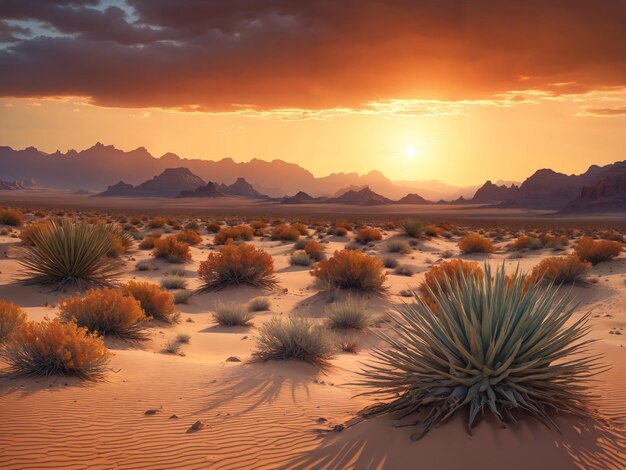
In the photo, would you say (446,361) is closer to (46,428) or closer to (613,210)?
(46,428)

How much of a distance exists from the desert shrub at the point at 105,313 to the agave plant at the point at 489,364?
5626 mm

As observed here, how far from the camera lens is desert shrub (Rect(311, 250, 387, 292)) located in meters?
16.2

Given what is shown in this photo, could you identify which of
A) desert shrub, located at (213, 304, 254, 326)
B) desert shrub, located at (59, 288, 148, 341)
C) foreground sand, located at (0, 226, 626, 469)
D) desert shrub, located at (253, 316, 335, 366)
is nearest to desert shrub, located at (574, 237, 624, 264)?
foreground sand, located at (0, 226, 626, 469)

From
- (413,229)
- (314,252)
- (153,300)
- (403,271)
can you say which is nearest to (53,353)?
(153,300)

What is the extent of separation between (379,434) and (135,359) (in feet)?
15.2

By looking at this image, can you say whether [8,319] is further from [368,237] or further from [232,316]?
[368,237]

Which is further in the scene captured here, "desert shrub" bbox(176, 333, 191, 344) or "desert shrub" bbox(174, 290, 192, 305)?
"desert shrub" bbox(174, 290, 192, 305)

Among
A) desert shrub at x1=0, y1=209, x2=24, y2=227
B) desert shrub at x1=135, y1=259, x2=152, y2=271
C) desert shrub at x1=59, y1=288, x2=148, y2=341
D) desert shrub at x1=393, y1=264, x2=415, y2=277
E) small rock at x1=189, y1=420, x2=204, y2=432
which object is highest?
desert shrub at x1=0, y1=209, x2=24, y2=227

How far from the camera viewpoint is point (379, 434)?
545 centimetres

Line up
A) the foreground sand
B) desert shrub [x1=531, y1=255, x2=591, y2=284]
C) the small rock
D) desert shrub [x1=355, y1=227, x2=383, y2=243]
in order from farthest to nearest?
desert shrub [x1=355, y1=227, x2=383, y2=243]
desert shrub [x1=531, y1=255, x2=591, y2=284]
the small rock
the foreground sand

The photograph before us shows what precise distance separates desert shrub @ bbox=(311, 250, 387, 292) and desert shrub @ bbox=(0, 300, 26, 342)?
29.1 ft

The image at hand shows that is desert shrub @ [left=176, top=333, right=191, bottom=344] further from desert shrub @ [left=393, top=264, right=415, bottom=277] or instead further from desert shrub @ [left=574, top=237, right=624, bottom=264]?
desert shrub @ [left=574, top=237, right=624, bottom=264]

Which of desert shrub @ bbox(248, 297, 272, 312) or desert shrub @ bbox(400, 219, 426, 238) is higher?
desert shrub @ bbox(400, 219, 426, 238)

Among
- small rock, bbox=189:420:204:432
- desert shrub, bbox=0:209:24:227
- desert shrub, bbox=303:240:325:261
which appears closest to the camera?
small rock, bbox=189:420:204:432
